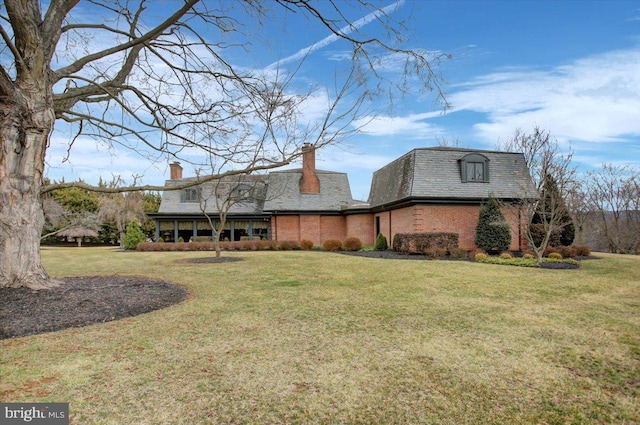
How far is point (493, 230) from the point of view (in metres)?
16.7

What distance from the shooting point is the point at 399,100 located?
18.4 ft

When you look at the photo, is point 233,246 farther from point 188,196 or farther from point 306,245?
point 188,196

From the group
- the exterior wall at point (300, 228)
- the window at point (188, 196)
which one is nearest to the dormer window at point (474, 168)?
the exterior wall at point (300, 228)

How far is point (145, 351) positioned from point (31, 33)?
6.02 meters

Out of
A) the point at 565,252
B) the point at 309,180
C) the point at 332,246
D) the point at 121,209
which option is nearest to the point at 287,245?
the point at 332,246

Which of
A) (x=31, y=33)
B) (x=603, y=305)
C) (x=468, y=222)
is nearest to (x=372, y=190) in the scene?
(x=468, y=222)

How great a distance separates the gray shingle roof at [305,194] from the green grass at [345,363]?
59.9 feet

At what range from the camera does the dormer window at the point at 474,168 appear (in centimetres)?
1859

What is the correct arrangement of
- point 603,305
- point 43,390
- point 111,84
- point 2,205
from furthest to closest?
point 111,84 < point 603,305 < point 2,205 < point 43,390

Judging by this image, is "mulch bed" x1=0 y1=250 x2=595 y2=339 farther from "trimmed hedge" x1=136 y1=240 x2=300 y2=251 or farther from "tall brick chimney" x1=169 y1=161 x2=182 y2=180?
"tall brick chimney" x1=169 y1=161 x2=182 y2=180

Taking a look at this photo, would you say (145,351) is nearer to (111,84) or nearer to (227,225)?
(111,84)

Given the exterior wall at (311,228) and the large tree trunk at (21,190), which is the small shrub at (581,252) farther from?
the large tree trunk at (21,190)

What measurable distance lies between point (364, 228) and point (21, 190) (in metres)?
19.9

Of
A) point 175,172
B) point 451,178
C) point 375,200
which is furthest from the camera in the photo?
point 175,172
